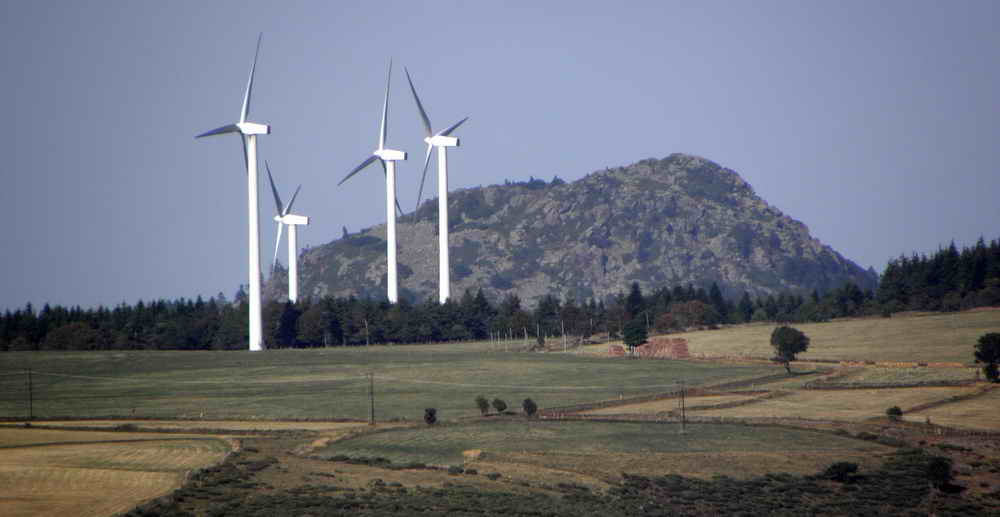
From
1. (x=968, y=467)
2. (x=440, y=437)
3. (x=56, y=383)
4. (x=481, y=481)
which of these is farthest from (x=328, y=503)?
(x=56, y=383)

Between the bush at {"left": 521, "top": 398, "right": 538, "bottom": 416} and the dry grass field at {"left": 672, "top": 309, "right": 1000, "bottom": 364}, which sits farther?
the dry grass field at {"left": 672, "top": 309, "right": 1000, "bottom": 364}

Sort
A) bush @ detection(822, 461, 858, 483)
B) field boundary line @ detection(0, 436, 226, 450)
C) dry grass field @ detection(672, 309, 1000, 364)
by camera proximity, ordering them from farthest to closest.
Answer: dry grass field @ detection(672, 309, 1000, 364)
field boundary line @ detection(0, 436, 226, 450)
bush @ detection(822, 461, 858, 483)

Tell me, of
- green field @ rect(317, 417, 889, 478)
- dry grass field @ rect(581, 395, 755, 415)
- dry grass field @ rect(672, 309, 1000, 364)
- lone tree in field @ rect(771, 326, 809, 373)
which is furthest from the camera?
lone tree in field @ rect(771, 326, 809, 373)

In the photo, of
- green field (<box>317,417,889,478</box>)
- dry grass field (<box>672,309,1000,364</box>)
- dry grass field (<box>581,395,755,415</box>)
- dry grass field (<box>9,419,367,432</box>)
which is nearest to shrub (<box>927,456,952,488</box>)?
green field (<box>317,417,889,478</box>)

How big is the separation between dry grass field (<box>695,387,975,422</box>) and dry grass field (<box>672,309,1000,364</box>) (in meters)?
23.1

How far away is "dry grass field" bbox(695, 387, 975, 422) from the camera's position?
11269 centimetres

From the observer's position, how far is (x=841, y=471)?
81938 millimetres

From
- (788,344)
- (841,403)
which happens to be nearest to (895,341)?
(788,344)

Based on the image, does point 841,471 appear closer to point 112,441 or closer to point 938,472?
point 938,472

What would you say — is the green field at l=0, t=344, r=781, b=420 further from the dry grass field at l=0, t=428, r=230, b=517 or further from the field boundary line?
the dry grass field at l=0, t=428, r=230, b=517

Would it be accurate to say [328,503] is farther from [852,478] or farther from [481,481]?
[852,478]

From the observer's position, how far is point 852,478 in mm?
82312

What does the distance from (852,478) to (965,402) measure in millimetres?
37720

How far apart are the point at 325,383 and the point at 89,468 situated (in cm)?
7796
